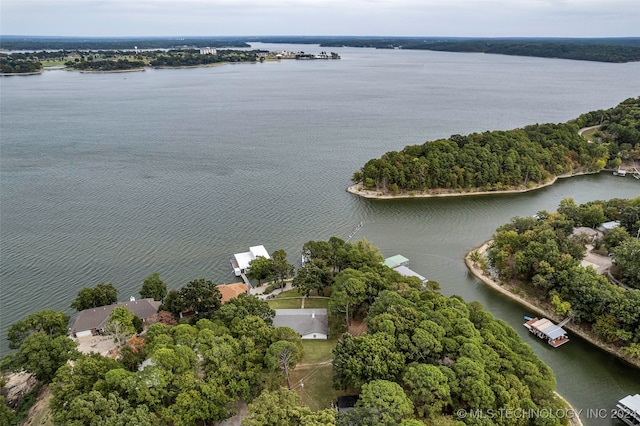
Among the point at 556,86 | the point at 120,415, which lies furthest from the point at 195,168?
the point at 556,86

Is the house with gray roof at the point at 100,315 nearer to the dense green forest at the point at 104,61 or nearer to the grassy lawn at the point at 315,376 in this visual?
the grassy lawn at the point at 315,376

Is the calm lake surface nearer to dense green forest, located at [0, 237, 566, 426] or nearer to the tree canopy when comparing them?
the tree canopy

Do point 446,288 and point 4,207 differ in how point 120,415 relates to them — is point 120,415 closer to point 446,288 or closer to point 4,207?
point 446,288

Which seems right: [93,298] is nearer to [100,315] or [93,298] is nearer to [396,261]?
[100,315]

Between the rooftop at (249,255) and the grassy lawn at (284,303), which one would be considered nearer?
the grassy lawn at (284,303)

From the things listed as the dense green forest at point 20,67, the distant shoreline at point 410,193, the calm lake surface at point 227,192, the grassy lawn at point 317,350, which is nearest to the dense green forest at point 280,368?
the grassy lawn at point 317,350

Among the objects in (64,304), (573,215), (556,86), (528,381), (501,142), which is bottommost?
(64,304)

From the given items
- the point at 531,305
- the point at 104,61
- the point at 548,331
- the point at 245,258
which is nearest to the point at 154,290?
the point at 245,258
